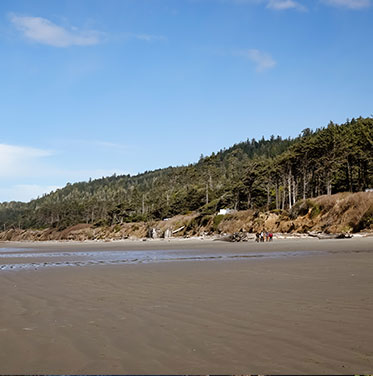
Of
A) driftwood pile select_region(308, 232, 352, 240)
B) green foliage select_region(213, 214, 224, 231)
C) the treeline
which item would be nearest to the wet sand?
driftwood pile select_region(308, 232, 352, 240)

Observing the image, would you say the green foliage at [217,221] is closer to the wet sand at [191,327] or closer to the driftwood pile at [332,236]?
the driftwood pile at [332,236]

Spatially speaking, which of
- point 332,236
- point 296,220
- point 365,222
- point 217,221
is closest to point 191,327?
point 332,236

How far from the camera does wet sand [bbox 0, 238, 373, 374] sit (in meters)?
3.65

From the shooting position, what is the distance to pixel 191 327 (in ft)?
16.3

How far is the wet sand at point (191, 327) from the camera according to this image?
3650 millimetres

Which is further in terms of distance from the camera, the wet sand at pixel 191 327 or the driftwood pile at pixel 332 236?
the driftwood pile at pixel 332 236

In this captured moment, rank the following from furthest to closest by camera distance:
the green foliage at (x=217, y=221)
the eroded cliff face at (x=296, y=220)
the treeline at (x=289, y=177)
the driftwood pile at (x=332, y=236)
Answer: the green foliage at (x=217, y=221) → the treeline at (x=289, y=177) → the eroded cliff face at (x=296, y=220) → the driftwood pile at (x=332, y=236)

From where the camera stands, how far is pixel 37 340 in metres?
4.49

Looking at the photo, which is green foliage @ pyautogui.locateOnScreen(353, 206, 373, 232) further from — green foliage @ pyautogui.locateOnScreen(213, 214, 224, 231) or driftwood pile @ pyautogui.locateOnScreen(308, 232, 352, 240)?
green foliage @ pyautogui.locateOnScreen(213, 214, 224, 231)

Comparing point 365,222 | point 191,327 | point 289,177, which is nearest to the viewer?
point 191,327

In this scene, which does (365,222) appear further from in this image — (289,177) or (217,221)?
(217,221)

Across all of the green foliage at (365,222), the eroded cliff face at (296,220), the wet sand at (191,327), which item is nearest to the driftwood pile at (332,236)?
the eroded cliff face at (296,220)

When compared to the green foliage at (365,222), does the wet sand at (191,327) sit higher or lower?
lower

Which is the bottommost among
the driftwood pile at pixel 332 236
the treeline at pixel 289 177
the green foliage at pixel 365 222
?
the driftwood pile at pixel 332 236
